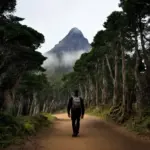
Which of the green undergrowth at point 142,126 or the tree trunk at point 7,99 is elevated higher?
the tree trunk at point 7,99

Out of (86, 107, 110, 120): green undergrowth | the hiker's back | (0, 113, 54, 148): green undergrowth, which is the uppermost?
the hiker's back

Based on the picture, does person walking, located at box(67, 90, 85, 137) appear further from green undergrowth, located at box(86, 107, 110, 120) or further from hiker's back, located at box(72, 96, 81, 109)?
green undergrowth, located at box(86, 107, 110, 120)

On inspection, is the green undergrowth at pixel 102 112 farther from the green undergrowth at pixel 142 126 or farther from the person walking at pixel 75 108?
the person walking at pixel 75 108

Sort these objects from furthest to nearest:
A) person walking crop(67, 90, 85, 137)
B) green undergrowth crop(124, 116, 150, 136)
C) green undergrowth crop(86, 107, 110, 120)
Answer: green undergrowth crop(86, 107, 110, 120)
green undergrowth crop(124, 116, 150, 136)
person walking crop(67, 90, 85, 137)

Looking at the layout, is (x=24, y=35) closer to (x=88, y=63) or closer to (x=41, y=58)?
(x=41, y=58)

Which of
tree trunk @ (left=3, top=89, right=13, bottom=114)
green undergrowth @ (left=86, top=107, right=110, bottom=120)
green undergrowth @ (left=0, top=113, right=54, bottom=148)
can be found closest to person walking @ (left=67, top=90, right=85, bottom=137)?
green undergrowth @ (left=0, top=113, right=54, bottom=148)

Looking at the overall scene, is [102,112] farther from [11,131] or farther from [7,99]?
[11,131]

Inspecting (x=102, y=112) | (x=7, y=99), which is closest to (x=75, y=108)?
(x=7, y=99)

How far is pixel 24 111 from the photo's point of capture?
57219 millimetres

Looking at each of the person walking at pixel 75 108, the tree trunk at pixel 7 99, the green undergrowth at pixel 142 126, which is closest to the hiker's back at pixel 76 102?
the person walking at pixel 75 108

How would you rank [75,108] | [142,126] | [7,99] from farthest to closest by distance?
1. [7,99]
2. [142,126]
3. [75,108]

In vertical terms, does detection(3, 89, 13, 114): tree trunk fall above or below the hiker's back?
above

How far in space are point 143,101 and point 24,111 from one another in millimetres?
41365

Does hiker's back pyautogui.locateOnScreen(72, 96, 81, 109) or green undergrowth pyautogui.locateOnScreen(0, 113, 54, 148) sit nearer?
green undergrowth pyautogui.locateOnScreen(0, 113, 54, 148)
